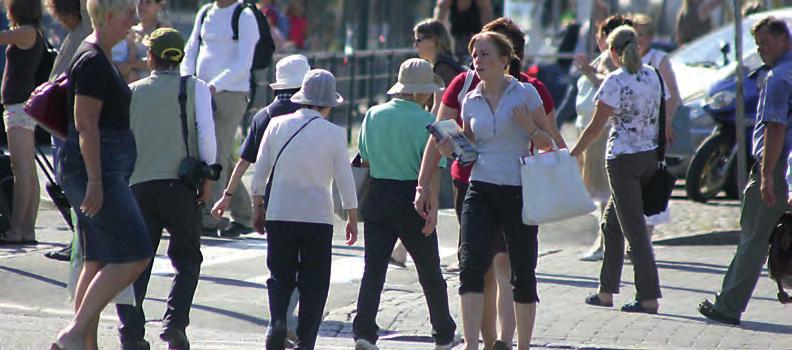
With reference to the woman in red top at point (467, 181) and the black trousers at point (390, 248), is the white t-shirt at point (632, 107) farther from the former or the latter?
the black trousers at point (390, 248)

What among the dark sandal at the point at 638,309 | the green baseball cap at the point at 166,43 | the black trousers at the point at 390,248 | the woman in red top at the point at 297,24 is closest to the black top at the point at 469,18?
the woman in red top at the point at 297,24

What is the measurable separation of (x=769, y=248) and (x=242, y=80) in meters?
4.57

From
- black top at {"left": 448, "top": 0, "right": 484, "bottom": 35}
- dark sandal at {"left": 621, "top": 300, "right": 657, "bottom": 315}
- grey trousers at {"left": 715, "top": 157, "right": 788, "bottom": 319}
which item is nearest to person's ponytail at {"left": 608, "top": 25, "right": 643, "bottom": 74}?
grey trousers at {"left": 715, "top": 157, "right": 788, "bottom": 319}

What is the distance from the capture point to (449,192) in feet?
43.3

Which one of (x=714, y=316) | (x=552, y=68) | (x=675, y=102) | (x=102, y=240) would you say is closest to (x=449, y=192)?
(x=675, y=102)

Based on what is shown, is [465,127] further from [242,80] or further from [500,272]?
[242,80]

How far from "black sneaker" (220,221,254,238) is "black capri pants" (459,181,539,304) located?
447 cm

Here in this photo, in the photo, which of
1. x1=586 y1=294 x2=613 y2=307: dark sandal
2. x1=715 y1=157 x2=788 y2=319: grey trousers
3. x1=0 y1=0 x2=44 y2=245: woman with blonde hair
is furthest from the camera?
A: x1=0 y1=0 x2=44 y2=245: woman with blonde hair

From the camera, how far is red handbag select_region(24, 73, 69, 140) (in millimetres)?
6559

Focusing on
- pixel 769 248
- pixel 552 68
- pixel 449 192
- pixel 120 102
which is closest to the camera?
pixel 120 102

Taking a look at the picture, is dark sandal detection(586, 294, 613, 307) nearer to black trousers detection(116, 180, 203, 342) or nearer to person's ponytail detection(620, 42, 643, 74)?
person's ponytail detection(620, 42, 643, 74)

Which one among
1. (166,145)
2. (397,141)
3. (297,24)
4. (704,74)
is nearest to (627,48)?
(397,141)

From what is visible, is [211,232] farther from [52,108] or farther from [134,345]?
[52,108]

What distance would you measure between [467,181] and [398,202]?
0.37 m
